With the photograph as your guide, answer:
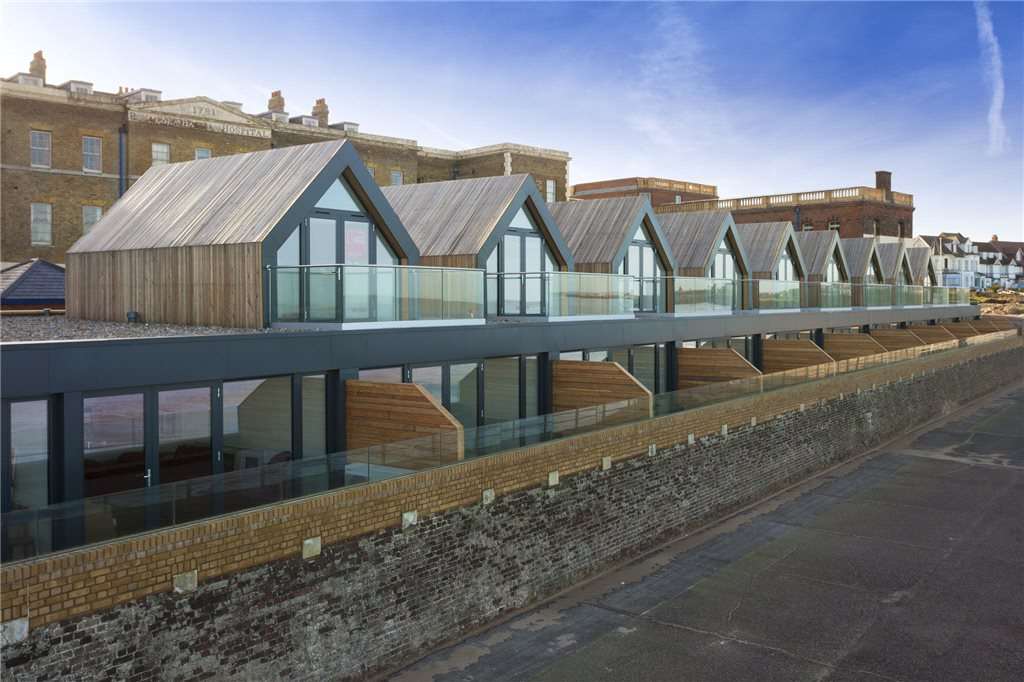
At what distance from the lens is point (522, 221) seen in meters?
21.2

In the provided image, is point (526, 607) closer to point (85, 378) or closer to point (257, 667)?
point (257, 667)

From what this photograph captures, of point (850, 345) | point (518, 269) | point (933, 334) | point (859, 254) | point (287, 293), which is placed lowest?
point (850, 345)

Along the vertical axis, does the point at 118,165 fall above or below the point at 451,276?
above

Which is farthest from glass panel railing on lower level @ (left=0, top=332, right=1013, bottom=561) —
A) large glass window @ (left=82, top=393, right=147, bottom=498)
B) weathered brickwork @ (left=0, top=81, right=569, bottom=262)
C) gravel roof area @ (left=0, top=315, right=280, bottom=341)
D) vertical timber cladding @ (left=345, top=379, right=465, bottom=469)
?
weathered brickwork @ (left=0, top=81, right=569, bottom=262)

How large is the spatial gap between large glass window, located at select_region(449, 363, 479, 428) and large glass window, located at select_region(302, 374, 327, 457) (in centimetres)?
323

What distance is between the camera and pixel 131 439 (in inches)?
432

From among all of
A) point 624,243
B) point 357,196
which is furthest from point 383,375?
point 624,243

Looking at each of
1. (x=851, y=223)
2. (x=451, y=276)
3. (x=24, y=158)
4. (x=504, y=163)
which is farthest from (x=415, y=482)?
(x=851, y=223)

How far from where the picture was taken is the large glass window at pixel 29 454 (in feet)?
32.3

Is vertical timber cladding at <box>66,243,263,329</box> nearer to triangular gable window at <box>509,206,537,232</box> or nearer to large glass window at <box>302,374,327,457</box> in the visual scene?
large glass window at <box>302,374,327,457</box>

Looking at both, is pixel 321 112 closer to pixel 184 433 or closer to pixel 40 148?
pixel 40 148

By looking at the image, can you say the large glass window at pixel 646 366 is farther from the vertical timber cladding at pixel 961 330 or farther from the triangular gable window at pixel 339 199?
the vertical timber cladding at pixel 961 330

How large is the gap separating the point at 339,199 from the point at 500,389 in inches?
196

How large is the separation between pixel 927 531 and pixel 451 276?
36.4ft
